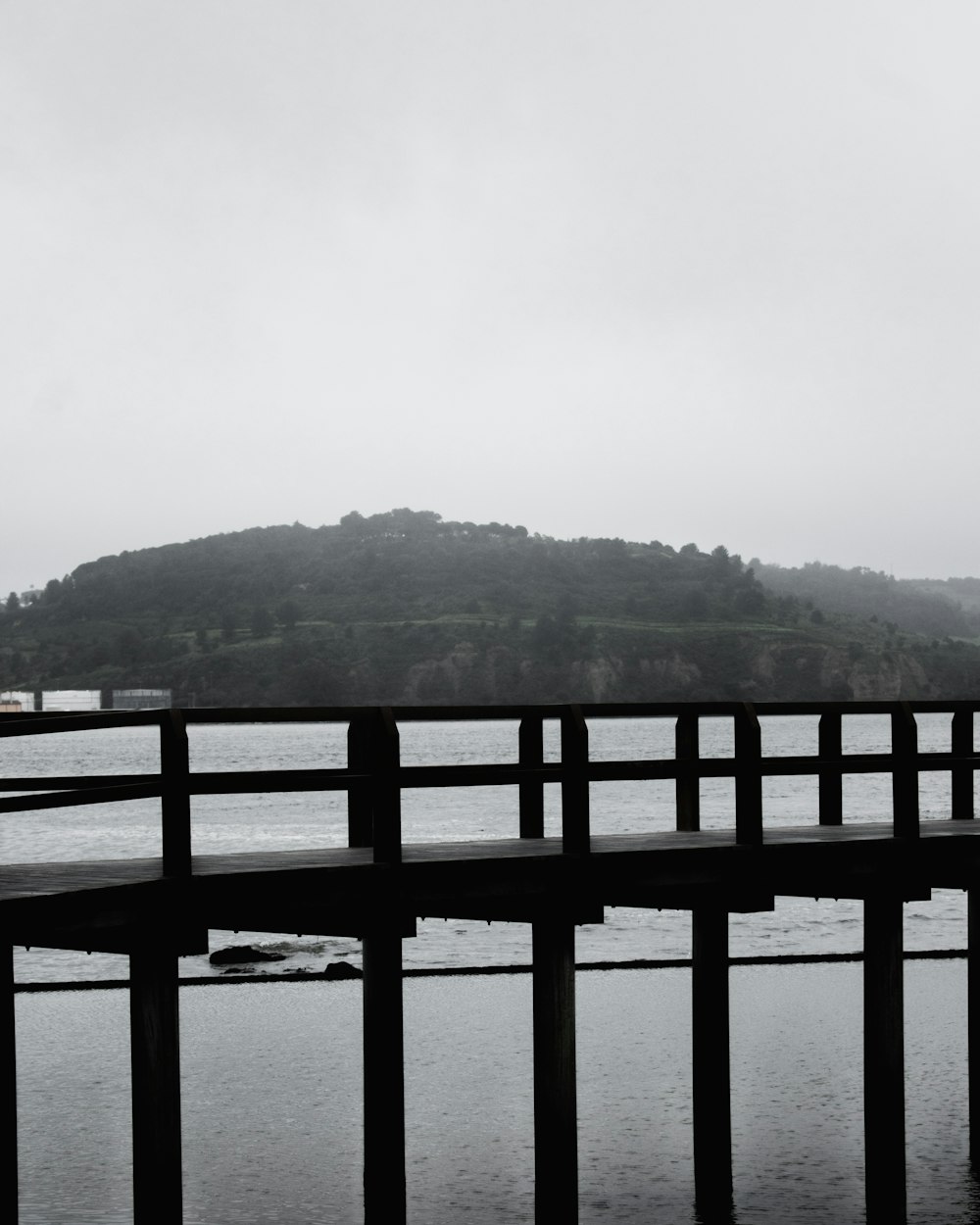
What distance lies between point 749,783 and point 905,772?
1434mm

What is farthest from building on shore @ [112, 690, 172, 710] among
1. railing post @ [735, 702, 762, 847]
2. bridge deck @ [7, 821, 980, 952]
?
railing post @ [735, 702, 762, 847]

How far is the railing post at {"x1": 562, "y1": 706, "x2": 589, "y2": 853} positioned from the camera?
1122 centimetres

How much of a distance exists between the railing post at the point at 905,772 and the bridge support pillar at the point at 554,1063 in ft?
9.96

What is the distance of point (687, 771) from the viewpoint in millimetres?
12812

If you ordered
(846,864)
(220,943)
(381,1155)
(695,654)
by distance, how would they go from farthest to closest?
(695,654) < (220,943) < (846,864) < (381,1155)

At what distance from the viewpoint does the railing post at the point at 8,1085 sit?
955 cm

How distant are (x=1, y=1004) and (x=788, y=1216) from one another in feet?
26.5

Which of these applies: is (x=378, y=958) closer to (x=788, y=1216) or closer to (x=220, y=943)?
(x=788, y=1216)

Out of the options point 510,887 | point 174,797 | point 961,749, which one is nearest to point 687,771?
point 510,887

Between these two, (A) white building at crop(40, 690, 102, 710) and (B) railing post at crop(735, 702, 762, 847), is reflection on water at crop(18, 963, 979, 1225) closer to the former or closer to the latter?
(B) railing post at crop(735, 702, 762, 847)

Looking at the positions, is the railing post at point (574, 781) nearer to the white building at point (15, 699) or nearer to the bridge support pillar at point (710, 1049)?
the bridge support pillar at point (710, 1049)

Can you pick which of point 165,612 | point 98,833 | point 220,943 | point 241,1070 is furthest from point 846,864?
point 165,612

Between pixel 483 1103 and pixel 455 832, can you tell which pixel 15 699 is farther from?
pixel 483 1103

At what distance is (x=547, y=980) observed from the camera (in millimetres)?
11562
